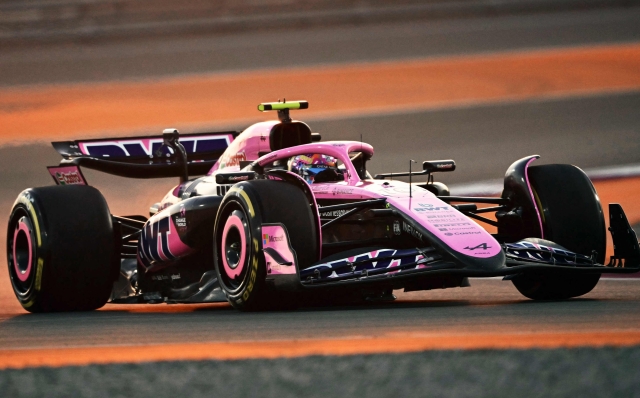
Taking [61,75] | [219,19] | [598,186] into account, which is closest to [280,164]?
[598,186]

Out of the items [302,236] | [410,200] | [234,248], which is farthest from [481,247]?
[234,248]

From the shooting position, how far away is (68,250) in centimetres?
982

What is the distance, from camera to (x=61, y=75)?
89.1ft

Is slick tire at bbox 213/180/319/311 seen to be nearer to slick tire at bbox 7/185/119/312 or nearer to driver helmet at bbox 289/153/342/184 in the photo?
driver helmet at bbox 289/153/342/184

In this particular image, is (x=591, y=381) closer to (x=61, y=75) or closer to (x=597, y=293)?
(x=597, y=293)

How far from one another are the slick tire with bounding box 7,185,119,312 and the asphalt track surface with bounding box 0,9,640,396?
0.24 meters

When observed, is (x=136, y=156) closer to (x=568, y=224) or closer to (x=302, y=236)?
(x=302, y=236)

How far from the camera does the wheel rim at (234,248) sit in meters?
8.76

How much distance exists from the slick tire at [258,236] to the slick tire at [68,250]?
4.56 feet

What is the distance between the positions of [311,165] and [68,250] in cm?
197

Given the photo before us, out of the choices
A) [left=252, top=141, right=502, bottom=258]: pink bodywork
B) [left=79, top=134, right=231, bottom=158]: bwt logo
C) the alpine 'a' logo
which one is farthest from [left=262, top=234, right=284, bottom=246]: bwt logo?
[left=79, top=134, right=231, bottom=158]: bwt logo

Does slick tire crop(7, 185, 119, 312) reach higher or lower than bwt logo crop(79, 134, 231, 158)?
lower

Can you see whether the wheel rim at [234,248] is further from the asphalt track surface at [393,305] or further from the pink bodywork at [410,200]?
the pink bodywork at [410,200]

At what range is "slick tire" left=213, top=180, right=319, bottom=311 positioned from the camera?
8523 millimetres
